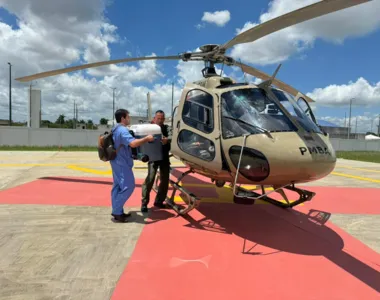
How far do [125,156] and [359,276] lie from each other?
12.4 feet

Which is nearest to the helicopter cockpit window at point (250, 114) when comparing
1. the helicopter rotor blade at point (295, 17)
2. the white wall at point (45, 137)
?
the helicopter rotor blade at point (295, 17)

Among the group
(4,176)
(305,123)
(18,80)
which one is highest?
(18,80)

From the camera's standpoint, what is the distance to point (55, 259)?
3639 millimetres

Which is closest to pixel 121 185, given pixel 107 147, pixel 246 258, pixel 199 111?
pixel 107 147

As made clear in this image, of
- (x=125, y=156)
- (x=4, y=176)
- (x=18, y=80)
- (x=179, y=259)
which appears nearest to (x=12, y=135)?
(x=4, y=176)

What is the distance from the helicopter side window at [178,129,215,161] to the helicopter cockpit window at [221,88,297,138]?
366 millimetres

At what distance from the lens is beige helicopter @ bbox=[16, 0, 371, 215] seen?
3.88 meters

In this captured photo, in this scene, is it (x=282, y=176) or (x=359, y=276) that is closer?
(x=359, y=276)

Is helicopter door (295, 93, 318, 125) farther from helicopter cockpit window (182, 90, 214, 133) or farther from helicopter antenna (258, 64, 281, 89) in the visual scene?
helicopter cockpit window (182, 90, 214, 133)

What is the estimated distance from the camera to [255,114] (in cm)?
434

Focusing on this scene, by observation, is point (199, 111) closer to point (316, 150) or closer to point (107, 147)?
point (107, 147)

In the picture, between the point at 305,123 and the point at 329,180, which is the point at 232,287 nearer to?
the point at 305,123

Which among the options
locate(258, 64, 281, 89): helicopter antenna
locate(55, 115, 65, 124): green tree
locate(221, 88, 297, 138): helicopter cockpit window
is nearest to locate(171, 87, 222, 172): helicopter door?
locate(221, 88, 297, 138): helicopter cockpit window

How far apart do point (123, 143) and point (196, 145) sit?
→ 1.23 m
